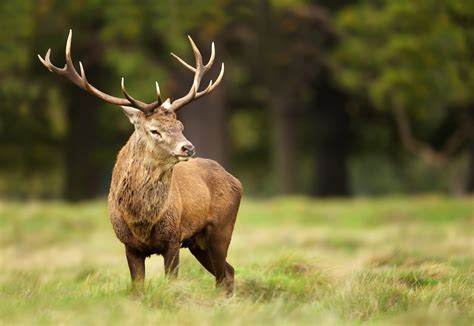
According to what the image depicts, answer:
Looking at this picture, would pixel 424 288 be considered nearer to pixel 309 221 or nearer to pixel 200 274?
pixel 200 274

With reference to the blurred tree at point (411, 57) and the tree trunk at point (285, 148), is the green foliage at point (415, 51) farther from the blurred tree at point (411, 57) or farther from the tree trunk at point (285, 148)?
the tree trunk at point (285, 148)

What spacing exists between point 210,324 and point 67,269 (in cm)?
632

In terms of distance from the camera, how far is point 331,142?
96.6ft

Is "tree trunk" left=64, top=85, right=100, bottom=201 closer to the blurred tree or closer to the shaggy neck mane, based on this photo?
the blurred tree

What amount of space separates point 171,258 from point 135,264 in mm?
288

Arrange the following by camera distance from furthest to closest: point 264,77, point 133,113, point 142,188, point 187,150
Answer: point 264,77
point 133,113
point 142,188
point 187,150

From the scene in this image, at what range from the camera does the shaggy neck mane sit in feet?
29.8

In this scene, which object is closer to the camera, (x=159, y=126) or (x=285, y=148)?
(x=159, y=126)

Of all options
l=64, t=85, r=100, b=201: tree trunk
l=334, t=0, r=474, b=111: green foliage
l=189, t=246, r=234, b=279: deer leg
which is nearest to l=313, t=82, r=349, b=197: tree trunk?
l=334, t=0, r=474, b=111: green foliage

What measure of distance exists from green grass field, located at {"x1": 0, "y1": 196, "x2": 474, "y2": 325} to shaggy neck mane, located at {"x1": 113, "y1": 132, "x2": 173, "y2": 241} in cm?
46

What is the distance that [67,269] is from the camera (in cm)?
1322

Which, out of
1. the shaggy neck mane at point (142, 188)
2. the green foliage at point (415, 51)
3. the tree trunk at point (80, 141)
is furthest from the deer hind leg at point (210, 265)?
the tree trunk at point (80, 141)

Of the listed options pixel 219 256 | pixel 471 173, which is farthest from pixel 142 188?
pixel 471 173

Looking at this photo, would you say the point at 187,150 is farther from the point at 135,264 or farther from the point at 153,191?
the point at 135,264
